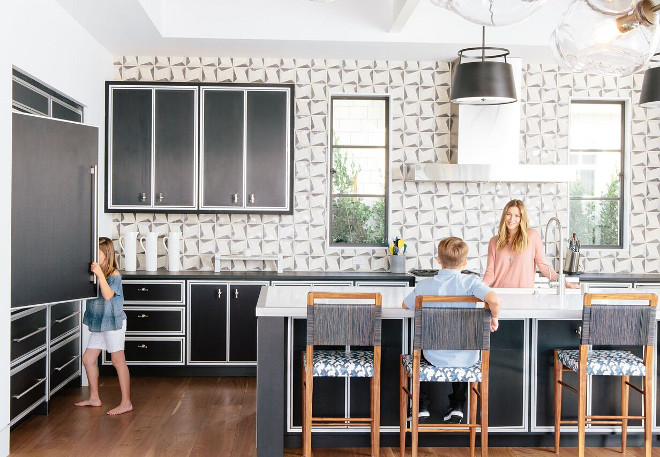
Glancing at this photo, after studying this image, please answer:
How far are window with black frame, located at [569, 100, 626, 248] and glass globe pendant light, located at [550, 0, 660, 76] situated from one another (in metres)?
5.39

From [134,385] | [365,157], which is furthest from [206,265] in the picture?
[365,157]

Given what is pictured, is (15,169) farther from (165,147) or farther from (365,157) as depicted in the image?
(365,157)

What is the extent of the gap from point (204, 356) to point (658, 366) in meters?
3.29

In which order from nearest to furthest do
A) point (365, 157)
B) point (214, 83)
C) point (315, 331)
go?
point (315, 331)
point (214, 83)
point (365, 157)

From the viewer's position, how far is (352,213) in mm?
6035

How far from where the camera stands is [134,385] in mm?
5121

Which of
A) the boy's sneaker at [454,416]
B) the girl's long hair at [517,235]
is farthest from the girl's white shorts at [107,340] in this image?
the girl's long hair at [517,235]

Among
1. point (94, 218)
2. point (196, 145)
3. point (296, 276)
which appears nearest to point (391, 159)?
point (296, 276)

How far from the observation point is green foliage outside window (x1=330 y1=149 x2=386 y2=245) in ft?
19.8

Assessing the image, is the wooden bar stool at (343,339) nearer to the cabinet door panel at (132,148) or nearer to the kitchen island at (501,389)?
the kitchen island at (501,389)

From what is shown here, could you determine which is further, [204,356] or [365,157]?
[365,157]

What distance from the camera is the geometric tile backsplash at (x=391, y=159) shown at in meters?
5.84

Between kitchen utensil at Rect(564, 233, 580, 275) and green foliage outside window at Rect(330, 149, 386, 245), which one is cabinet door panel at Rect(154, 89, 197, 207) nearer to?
green foliage outside window at Rect(330, 149, 386, 245)

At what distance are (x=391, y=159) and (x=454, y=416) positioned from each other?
112 inches
